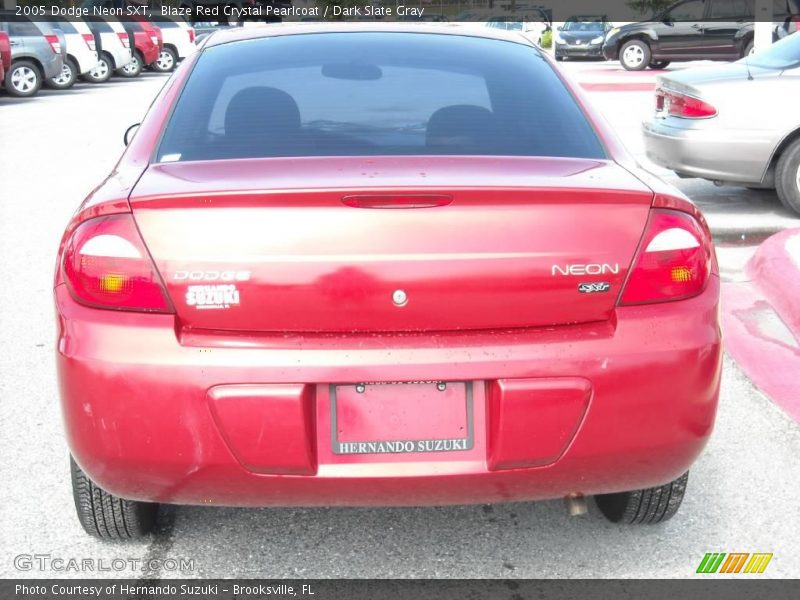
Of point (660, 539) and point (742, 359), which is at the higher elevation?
point (660, 539)

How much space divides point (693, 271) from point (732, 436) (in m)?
1.57

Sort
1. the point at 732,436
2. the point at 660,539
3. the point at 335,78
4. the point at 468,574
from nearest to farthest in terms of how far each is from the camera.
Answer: the point at 468,574, the point at 660,539, the point at 335,78, the point at 732,436

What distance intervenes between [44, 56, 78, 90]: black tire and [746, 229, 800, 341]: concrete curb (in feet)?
65.3

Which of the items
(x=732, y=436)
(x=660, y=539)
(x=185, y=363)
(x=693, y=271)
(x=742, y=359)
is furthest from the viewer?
(x=742, y=359)

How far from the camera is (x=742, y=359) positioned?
5.30 metres

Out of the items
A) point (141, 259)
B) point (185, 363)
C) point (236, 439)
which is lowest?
point (236, 439)

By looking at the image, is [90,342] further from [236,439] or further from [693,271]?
[693,271]

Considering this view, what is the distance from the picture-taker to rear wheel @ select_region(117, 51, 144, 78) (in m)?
28.9

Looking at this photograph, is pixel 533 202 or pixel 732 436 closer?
pixel 533 202

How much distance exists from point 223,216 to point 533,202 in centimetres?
80

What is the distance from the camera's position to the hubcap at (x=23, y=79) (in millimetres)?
21778

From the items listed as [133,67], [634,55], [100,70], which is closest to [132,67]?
[133,67]

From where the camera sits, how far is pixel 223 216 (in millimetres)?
2771

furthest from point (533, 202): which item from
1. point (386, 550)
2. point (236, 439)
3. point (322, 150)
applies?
point (386, 550)
